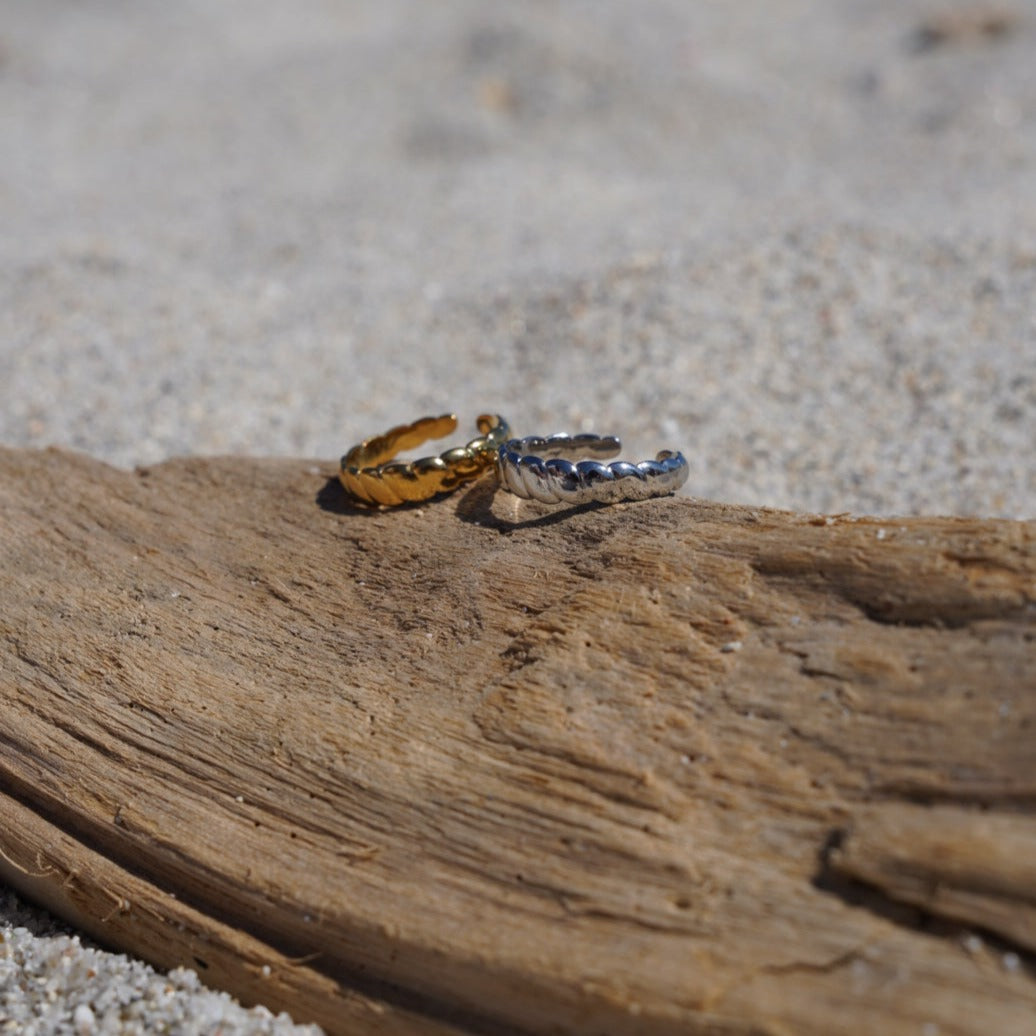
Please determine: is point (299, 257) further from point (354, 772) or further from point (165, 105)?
point (354, 772)

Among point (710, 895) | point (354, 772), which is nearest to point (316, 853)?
point (354, 772)

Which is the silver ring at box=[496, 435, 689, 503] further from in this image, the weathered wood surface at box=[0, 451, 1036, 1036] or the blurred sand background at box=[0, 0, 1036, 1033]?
the blurred sand background at box=[0, 0, 1036, 1033]

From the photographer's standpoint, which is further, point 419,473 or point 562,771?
point 419,473

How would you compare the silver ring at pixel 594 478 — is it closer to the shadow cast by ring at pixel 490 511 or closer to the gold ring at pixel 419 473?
the shadow cast by ring at pixel 490 511

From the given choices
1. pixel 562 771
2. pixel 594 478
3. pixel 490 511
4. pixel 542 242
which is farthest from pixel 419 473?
pixel 542 242

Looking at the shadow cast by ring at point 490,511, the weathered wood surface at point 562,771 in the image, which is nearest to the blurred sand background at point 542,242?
the weathered wood surface at point 562,771

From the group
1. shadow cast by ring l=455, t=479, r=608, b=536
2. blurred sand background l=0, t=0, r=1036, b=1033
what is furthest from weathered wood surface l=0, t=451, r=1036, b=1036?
blurred sand background l=0, t=0, r=1036, b=1033

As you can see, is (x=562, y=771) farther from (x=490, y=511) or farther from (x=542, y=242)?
(x=542, y=242)
